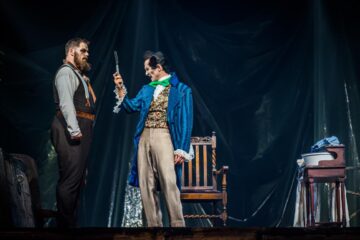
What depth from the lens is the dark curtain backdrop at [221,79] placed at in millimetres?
6418

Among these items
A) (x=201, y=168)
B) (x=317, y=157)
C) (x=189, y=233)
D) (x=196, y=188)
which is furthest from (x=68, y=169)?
(x=201, y=168)

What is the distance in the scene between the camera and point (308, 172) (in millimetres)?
5504

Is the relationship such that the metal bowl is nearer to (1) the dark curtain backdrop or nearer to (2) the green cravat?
(1) the dark curtain backdrop

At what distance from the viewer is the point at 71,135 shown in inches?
182

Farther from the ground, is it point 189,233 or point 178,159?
point 178,159

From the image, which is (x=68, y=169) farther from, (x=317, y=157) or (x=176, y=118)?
(x=317, y=157)

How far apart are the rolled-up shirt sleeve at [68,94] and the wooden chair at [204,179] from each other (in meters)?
1.58

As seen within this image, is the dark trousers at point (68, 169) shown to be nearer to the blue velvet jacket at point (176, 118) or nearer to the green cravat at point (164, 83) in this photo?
the blue velvet jacket at point (176, 118)

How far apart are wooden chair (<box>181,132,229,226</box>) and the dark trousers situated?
1391 millimetres

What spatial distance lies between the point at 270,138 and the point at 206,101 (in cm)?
82

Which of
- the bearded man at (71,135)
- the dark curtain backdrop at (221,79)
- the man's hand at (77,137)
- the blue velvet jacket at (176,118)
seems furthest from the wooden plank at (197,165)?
the man's hand at (77,137)

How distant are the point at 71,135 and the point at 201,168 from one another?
2418 mm

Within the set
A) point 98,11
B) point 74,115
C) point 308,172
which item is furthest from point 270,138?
point 74,115

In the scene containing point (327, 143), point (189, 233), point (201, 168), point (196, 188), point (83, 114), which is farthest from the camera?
point (201, 168)
